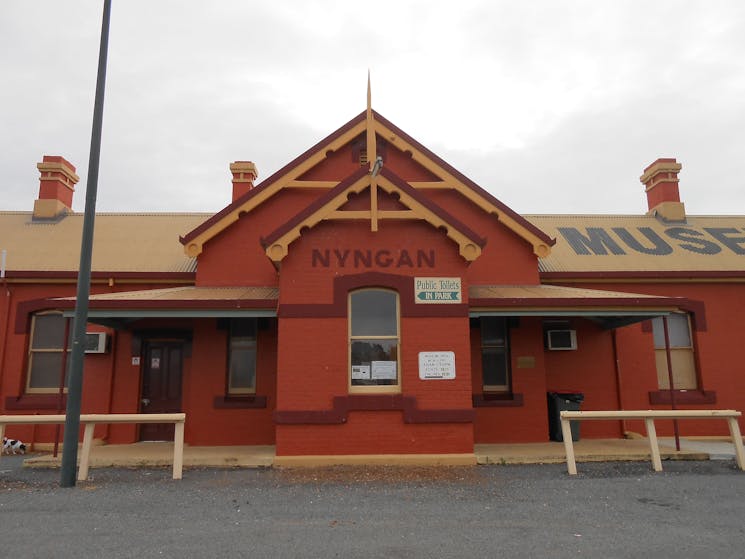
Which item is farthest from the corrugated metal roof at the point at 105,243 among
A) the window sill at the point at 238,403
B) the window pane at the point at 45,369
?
the window sill at the point at 238,403

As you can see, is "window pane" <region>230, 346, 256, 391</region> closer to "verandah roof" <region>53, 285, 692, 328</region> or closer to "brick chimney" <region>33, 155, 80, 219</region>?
"verandah roof" <region>53, 285, 692, 328</region>

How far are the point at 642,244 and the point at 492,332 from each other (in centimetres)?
550

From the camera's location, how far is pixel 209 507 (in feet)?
21.3

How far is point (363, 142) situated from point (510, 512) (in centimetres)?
866

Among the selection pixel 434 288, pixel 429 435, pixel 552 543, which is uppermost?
pixel 434 288

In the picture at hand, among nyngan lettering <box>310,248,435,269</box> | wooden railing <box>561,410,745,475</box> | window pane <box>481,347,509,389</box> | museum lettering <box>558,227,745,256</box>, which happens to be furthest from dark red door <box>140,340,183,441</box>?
museum lettering <box>558,227,745,256</box>

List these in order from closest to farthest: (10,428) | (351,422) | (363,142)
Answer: (351,422), (10,428), (363,142)

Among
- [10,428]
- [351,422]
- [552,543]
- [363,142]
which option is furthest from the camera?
[363,142]

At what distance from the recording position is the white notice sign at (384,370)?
9.37 metres

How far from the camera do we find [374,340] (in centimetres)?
943

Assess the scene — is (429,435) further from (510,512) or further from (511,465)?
(510,512)

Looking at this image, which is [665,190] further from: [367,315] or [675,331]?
[367,315]

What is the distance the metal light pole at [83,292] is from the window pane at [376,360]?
4137 millimetres

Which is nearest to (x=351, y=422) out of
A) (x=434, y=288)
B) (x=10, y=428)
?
(x=434, y=288)
